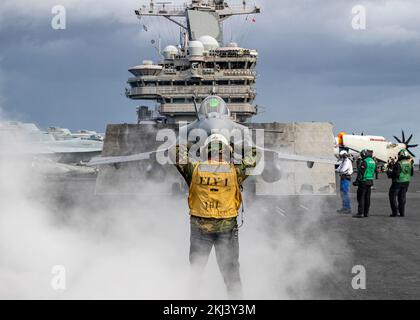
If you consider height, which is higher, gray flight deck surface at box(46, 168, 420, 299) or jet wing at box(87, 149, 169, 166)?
jet wing at box(87, 149, 169, 166)

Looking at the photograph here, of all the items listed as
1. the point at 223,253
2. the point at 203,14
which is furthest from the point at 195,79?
the point at 223,253

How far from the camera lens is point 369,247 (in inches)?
551

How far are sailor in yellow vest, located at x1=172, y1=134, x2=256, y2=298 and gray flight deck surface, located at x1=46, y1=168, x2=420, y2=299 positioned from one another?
1960mm

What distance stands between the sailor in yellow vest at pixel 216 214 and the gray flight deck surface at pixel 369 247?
1960 mm

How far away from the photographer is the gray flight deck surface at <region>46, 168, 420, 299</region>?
937cm

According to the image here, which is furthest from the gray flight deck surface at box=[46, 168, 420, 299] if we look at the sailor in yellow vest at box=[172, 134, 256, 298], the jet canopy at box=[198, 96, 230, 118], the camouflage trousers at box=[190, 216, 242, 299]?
the jet canopy at box=[198, 96, 230, 118]

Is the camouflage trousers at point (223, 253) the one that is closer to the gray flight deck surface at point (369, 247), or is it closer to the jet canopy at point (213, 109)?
the gray flight deck surface at point (369, 247)

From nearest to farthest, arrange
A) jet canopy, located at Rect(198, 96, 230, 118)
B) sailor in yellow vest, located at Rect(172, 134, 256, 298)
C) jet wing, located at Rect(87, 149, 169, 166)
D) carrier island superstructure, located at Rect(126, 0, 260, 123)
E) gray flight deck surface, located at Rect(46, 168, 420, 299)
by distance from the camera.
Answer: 1. sailor in yellow vest, located at Rect(172, 134, 256, 298)
2. gray flight deck surface, located at Rect(46, 168, 420, 299)
3. jet canopy, located at Rect(198, 96, 230, 118)
4. jet wing, located at Rect(87, 149, 169, 166)
5. carrier island superstructure, located at Rect(126, 0, 260, 123)

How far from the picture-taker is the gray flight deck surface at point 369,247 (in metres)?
9.37

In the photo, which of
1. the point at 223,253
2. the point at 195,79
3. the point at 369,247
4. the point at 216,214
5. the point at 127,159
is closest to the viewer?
the point at 216,214

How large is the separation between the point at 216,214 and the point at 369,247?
25.3 ft

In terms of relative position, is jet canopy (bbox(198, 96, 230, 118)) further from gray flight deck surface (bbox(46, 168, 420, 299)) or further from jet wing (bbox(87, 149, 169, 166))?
gray flight deck surface (bbox(46, 168, 420, 299))

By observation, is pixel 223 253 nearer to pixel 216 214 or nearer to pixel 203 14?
pixel 216 214
